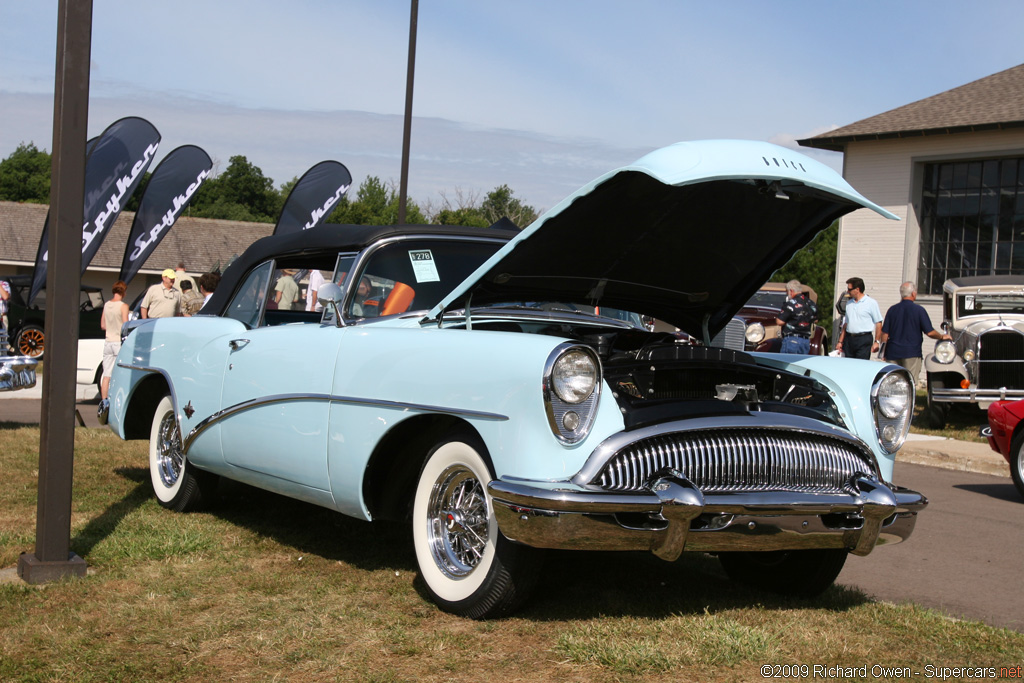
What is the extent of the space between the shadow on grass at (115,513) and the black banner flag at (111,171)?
8284 mm

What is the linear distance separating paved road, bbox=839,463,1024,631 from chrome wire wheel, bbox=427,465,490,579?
2.12 meters

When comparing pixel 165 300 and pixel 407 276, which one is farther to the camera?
pixel 165 300

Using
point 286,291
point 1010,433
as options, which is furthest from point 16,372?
point 1010,433

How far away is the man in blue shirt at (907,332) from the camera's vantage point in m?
12.5

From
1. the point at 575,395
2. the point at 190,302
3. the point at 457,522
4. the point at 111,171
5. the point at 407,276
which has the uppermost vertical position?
the point at 111,171

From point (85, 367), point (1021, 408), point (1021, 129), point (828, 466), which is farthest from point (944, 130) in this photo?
point (828, 466)

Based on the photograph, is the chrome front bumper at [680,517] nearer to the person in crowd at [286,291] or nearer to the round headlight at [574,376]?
the round headlight at [574,376]

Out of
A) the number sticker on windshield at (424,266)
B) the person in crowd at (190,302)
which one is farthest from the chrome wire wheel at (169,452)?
the person in crowd at (190,302)

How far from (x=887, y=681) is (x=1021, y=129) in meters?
17.3

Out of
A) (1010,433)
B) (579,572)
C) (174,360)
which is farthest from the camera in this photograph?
(1010,433)

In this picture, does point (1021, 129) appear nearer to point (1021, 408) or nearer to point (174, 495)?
point (1021, 408)

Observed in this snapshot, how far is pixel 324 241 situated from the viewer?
17.5ft

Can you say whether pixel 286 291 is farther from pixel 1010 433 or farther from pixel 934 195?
pixel 934 195

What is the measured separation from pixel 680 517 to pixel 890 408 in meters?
1.37
